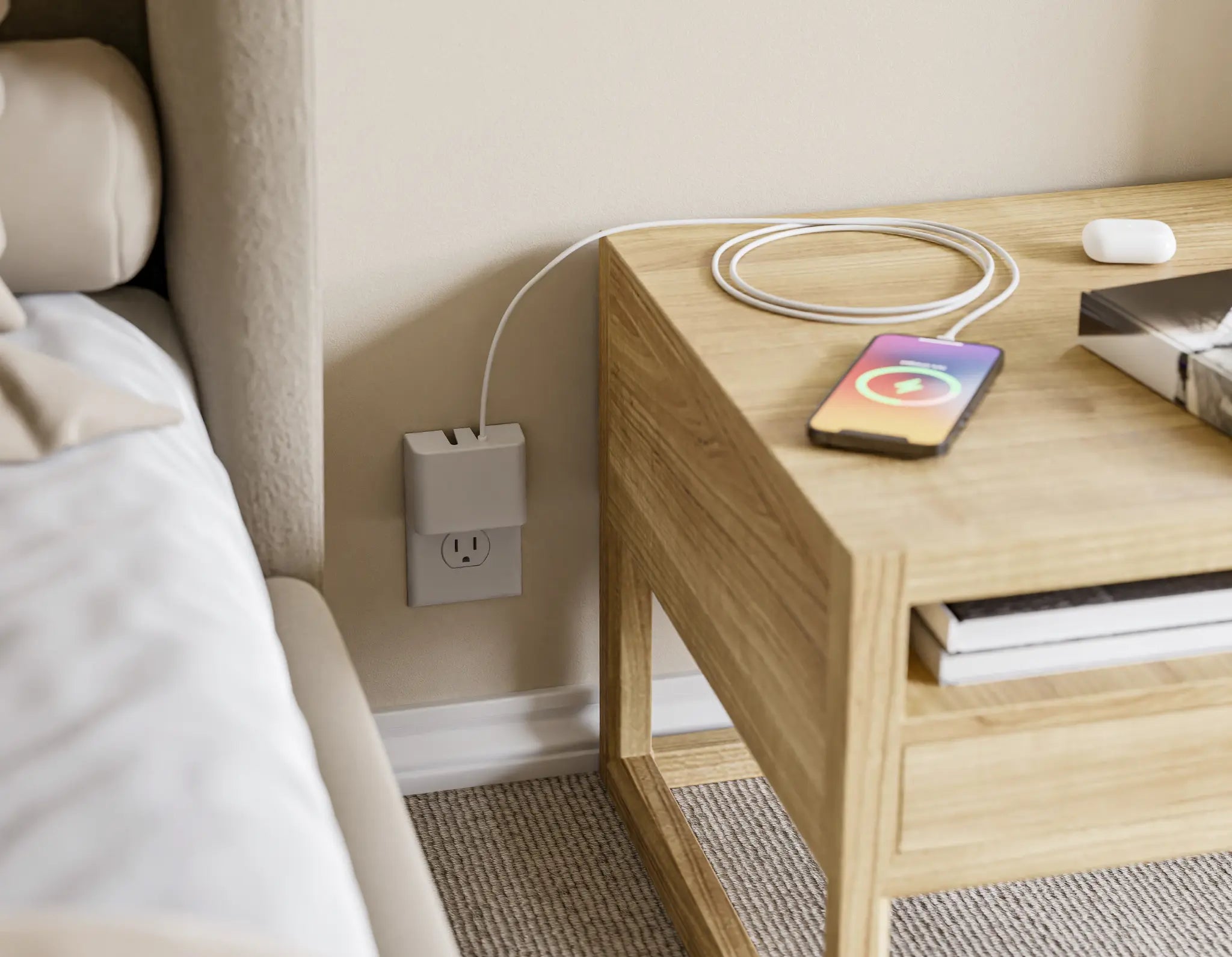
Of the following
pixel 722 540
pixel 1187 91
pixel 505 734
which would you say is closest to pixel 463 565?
pixel 505 734

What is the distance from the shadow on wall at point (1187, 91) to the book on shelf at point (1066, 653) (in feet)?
1.95

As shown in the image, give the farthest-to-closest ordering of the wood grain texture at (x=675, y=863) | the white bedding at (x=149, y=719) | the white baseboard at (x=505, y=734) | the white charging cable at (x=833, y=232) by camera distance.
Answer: the white baseboard at (x=505, y=734) < the wood grain texture at (x=675, y=863) < the white charging cable at (x=833, y=232) < the white bedding at (x=149, y=719)

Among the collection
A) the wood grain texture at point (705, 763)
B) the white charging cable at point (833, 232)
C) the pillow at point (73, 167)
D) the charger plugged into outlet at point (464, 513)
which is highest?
the pillow at point (73, 167)

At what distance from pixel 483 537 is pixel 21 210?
49 cm

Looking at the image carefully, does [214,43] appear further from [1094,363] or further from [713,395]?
[1094,363]

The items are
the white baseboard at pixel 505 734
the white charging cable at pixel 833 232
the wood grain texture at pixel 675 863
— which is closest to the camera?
the white charging cable at pixel 833 232

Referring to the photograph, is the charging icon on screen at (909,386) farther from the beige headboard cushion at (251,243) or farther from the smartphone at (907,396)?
the beige headboard cushion at (251,243)

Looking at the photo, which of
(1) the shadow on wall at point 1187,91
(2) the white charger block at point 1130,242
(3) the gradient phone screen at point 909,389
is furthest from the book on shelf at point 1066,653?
(1) the shadow on wall at point 1187,91

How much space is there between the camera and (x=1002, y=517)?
67 centimetres

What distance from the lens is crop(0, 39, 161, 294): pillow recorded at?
797 mm

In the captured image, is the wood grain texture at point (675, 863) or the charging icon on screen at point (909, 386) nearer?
the charging icon on screen at point (909, 386)

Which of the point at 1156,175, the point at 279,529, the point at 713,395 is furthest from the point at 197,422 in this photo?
the point at 1156,175

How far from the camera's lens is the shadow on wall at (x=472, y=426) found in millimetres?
1126

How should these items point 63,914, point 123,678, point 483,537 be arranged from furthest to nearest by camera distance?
1. point 483,537
2. point 123,678
3. point 63,914
